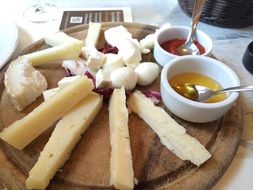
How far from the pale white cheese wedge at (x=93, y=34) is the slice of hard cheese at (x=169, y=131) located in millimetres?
253

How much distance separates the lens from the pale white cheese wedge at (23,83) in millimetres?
707

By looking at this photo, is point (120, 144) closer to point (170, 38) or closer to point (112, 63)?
point (112, 63)

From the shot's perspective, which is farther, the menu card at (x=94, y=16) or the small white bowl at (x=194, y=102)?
the menu card at (x=94, y=16)

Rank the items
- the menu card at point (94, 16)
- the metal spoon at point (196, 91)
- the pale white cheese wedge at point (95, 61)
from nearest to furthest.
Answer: the metal spoon at point (196, 91), the pale white cheese wedge at point (95, 61), the menu card at point (94, 16)

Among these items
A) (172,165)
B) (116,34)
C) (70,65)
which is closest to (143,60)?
(116,34)

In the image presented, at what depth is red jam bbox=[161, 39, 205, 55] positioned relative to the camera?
86cm

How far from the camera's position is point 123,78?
0.75 m

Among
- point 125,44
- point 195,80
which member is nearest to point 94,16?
point 125,44

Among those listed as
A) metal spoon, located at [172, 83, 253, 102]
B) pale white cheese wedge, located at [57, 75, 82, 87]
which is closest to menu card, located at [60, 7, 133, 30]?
pale white cheese wedge, located at [57, 75, 82, 87]

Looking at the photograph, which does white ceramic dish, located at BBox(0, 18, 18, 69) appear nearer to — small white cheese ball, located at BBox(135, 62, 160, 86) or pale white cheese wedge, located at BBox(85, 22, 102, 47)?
pale white cheese wedge, located at BBox(85, 22, 102, 47)

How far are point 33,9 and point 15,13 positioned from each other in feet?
0.23

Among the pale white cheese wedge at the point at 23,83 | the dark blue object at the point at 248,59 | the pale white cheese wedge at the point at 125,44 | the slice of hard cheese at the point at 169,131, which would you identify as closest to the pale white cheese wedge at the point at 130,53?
the pale white cheese wedge at the point at 125,44

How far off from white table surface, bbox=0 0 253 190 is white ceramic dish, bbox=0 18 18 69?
4cm

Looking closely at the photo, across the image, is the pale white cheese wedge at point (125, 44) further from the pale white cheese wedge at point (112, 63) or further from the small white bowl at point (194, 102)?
the small white bowl at point (194, 102)
